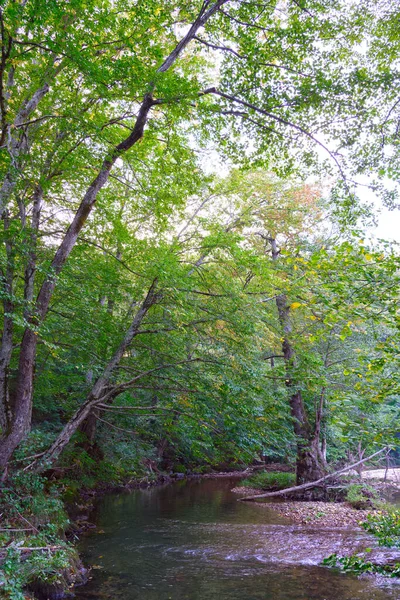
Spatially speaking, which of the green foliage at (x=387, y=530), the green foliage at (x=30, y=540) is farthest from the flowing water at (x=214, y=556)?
the green foliage at (x=387, y=530)

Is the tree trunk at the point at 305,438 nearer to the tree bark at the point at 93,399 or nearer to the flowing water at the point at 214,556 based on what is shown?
the flowing water at the point at 214,556

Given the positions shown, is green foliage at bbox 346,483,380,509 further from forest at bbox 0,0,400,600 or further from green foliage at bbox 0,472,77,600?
green foliage at bbox 0,472,77,600

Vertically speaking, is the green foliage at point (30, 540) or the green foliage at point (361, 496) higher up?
the green foliage at point (30, 540)

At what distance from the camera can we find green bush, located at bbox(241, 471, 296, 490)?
61.4 feet

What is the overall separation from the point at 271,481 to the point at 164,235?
44.0 ft

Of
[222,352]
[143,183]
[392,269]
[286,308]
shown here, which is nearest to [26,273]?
[143,183]

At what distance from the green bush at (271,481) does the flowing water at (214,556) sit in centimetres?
467

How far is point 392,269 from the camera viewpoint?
4.69 meters

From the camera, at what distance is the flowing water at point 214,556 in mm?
6797

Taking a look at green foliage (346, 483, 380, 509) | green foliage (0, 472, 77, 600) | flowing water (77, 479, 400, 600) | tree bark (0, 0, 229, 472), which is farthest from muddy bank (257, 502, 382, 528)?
tree bark (0, 0, 229, 472)

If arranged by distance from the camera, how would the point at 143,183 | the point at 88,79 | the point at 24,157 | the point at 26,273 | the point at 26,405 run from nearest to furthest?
the point at 88,79 < the point at 24,157 < the point at 26,405 < the point at 26,273 < the point at 143,183

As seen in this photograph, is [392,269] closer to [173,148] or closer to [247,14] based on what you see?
[247,14]

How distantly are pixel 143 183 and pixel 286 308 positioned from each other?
8410 mm

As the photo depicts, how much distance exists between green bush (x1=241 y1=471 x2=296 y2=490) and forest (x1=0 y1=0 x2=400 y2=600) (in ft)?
24.2
